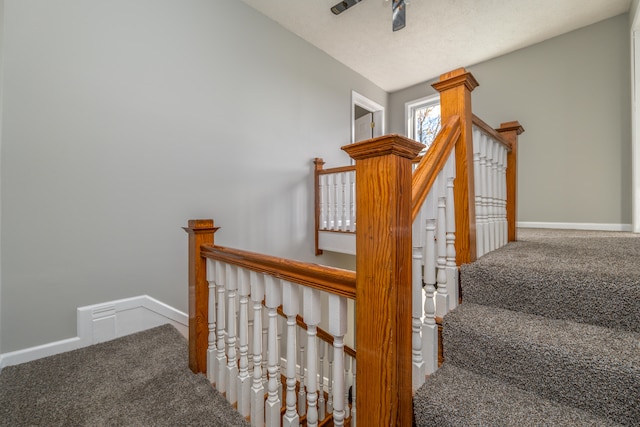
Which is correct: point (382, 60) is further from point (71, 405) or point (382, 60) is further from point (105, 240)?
point (71, 405)

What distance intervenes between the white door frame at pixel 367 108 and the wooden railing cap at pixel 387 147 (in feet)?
12.0

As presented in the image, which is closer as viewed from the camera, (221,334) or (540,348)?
(540,348)

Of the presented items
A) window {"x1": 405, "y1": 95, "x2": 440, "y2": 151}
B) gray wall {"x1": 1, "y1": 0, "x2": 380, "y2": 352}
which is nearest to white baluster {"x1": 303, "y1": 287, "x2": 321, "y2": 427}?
gray wall {"x1": 1, "y1": 0, "x2": 380, "y2": 352}

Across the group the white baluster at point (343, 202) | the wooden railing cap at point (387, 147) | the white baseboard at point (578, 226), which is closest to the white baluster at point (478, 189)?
the wooden railing cap at point (387, 147)

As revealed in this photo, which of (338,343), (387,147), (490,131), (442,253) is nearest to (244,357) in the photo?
(338,343)

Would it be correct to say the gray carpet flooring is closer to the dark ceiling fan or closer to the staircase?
the staircase

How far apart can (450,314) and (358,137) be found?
170 inches

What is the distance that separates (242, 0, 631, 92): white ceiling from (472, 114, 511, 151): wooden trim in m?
2.02

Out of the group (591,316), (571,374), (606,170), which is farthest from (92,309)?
(606,170)

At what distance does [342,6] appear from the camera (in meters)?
2.86

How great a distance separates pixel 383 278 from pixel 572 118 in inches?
160

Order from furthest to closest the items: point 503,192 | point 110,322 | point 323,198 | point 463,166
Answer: point 323,198, point 110,322, point 503,192, point 463,166

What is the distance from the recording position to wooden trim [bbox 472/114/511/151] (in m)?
1.40

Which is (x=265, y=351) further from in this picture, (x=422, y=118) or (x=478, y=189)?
(x=422, y=118)
